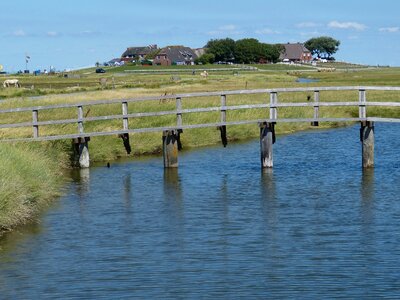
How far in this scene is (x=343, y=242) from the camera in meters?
19.0

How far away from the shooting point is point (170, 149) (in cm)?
3097

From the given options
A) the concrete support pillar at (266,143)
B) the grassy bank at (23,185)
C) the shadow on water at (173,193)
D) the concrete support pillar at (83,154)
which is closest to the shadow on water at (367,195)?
the concrete support pillar at (266,143)

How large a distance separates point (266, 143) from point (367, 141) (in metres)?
3.17

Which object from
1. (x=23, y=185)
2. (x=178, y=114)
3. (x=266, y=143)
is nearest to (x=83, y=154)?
(x=178, y=114)

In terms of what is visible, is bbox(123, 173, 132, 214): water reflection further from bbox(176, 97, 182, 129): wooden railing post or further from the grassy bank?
bbox(176, 97, 182, 129): wooden railing post

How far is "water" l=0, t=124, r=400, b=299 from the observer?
52.1ft

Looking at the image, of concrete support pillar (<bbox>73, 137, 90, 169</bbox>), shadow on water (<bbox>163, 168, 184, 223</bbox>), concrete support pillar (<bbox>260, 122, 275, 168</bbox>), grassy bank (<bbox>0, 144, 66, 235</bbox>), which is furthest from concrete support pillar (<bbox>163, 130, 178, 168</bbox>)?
grassy bank (<bbox>0, 144, 66, 235</bbox>)

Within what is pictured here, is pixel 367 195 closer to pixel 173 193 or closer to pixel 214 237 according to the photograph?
pixel 173 193

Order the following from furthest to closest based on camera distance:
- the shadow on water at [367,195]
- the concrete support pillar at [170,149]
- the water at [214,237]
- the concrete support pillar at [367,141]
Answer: the concrete support pillar at [170,149] < the concrete support pillar at [367,141] < the shadow on water at [367,195] < the water at [214,237]

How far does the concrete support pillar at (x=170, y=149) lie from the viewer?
3077 centimetres

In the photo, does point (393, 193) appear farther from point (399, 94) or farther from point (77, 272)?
point (399, 94)

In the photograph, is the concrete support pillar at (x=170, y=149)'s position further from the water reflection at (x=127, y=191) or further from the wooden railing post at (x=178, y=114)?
the water reflection at (x=127, y=191)

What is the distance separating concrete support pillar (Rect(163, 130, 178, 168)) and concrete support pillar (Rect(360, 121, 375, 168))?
596cm

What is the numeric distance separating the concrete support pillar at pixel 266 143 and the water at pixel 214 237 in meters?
0.58
